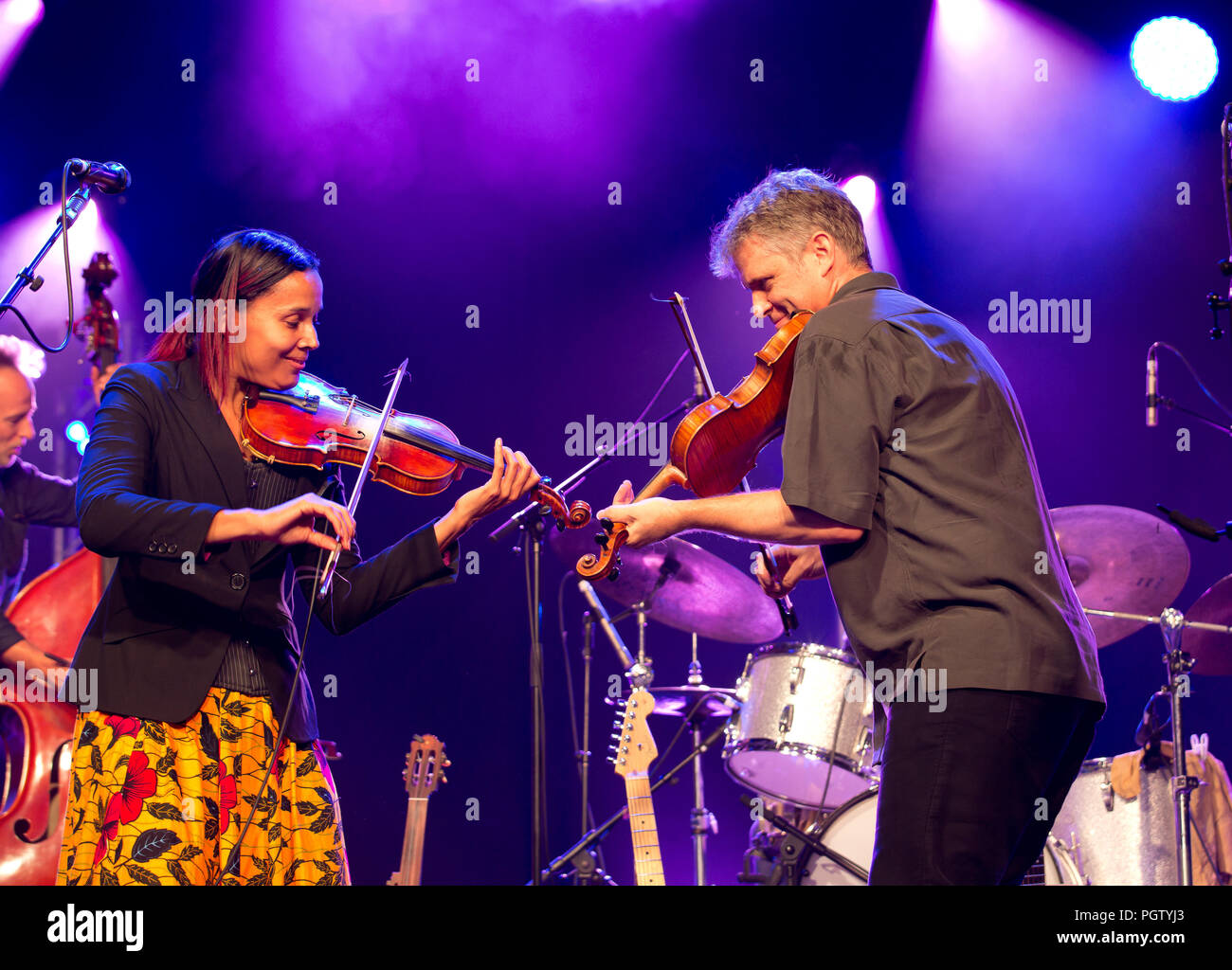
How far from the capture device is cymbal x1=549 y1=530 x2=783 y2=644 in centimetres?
491

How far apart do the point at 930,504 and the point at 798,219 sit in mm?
831

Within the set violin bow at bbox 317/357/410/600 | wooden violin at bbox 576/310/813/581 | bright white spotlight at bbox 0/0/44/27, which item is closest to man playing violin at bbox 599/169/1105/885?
wooden violin at bbox 576/310/813/581

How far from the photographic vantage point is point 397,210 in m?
6.09

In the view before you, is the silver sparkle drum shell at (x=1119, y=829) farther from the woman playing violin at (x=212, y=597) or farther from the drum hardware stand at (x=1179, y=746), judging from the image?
the woman playing violin at (x=212, y=597)

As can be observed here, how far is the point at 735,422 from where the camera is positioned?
2.50 metres

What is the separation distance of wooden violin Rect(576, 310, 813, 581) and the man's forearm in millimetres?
258

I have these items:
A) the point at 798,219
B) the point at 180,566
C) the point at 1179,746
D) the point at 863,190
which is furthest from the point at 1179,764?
the point at 180,566

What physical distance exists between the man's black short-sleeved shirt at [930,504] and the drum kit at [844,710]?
2.60 metres

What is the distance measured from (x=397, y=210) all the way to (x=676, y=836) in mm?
3915

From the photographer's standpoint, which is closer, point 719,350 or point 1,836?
point 1,836

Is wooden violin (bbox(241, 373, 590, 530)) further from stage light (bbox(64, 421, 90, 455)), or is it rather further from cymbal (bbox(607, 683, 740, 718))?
stage light (bbox(64, 421, 90, 455))

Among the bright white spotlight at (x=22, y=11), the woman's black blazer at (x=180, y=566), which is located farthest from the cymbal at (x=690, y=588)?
the bright white spotlight at (x=22, y=11)
